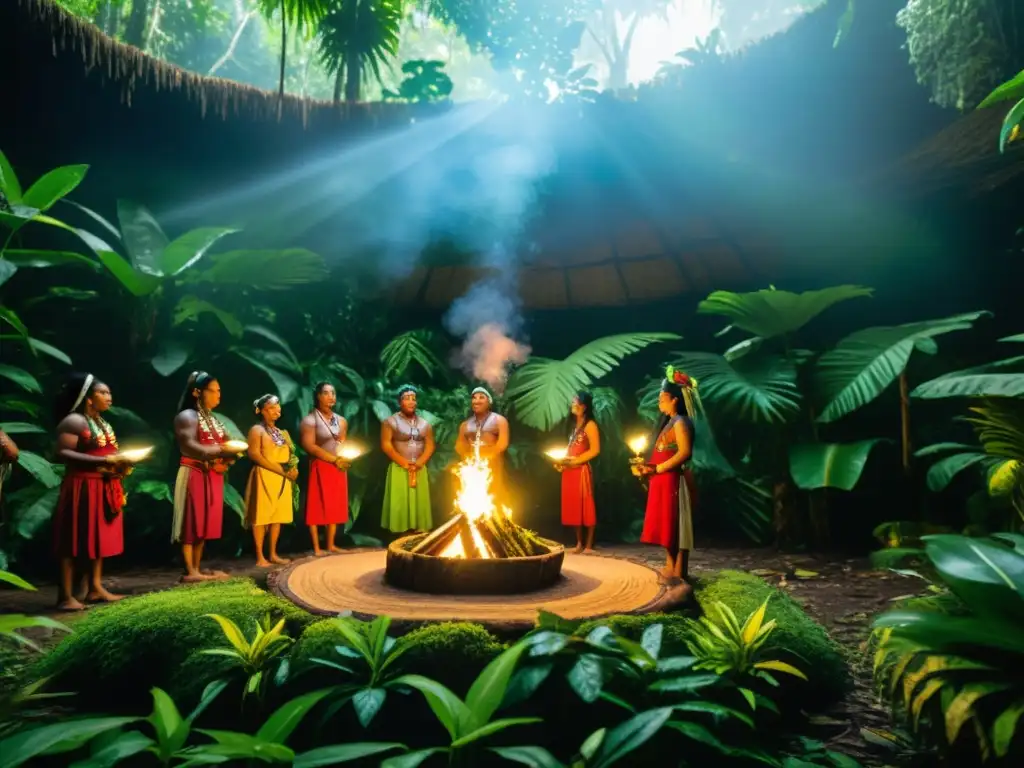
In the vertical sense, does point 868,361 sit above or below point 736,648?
above

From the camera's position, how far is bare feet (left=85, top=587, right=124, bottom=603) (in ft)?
14.8

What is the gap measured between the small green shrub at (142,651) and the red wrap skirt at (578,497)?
272cm

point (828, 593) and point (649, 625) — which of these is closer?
point (649, 625)

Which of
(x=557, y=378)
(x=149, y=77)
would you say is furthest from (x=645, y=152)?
(x=149, y=77)

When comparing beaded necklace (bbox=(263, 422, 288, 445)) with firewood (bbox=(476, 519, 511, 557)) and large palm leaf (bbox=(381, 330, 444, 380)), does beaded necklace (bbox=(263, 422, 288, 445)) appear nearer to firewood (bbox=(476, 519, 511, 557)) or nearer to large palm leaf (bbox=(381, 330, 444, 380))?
firewood (bbox=(476, 519, 511, 557))

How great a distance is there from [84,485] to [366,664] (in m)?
2.54

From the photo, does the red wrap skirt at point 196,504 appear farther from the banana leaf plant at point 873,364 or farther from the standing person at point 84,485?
the banana leaf plant at point 873,364

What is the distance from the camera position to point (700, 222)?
9008 millimetres

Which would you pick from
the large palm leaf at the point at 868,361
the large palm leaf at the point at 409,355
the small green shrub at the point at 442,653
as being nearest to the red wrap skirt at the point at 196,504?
the small green shrub at the point at 442,653

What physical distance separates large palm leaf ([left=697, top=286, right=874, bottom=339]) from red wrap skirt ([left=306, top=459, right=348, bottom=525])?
3.86 metres

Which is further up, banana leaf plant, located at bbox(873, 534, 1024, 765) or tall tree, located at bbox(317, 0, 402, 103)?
tall tree, located at bbox(317, 0, 402, 103)

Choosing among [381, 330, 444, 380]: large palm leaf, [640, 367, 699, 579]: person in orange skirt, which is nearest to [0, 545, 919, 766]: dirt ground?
[640, 367, 699, 579]: person in orange skirt

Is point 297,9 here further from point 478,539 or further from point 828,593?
point 828,593

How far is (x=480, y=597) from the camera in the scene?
3.64 meters
